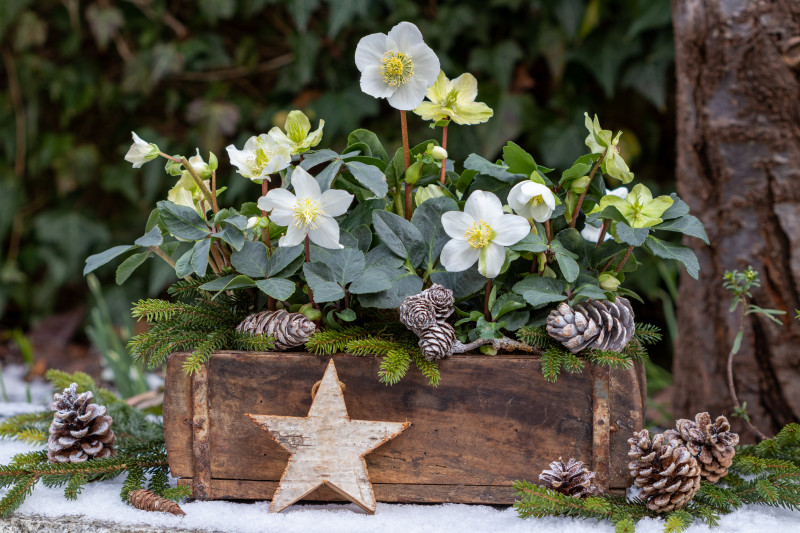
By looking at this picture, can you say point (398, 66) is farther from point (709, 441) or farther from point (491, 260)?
point (709, 441)

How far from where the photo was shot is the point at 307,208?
64cm

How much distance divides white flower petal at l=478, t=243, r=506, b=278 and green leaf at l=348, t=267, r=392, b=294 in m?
0.09

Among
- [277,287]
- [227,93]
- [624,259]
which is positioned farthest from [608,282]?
[227,93]

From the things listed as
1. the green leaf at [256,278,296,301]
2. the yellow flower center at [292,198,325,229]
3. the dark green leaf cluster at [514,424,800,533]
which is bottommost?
the dark green leaf cluster at [514,424,800,533]

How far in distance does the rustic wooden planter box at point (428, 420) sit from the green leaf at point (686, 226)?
0.52 feet

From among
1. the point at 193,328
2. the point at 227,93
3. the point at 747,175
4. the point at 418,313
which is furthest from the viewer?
the point at 227,93

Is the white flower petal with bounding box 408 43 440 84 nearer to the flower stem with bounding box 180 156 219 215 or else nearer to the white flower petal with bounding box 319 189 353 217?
the white flower petal with bounding box 319 189 353 217

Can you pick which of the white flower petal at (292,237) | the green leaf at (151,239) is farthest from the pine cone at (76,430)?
the white flower petal at (292,237)

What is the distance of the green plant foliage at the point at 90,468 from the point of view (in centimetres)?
68

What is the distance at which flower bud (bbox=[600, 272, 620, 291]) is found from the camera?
2.27ft

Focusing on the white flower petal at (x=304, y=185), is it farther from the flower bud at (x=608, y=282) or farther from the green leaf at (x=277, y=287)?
the flower bud at (x=608, y=282)

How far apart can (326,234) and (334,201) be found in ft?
0.11

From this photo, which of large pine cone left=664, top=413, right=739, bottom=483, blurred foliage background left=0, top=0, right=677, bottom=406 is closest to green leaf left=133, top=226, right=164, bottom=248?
large pine cone left=664, top=413, right=739, bottom=483

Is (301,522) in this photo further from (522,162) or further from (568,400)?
(522,162)
